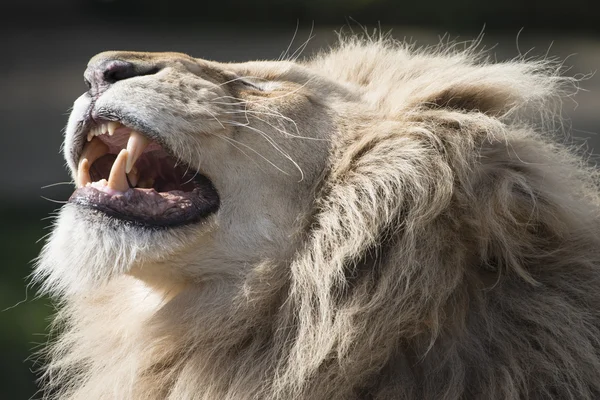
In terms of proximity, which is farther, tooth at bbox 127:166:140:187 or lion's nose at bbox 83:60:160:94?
tooth at bbox 127:166:140:187

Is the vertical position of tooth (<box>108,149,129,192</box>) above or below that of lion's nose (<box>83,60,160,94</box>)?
below

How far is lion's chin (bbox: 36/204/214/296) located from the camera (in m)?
2.63

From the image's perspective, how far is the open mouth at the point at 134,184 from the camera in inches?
106

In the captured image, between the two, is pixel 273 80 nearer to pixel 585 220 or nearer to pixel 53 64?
pixel 585 220

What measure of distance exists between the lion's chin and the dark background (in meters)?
6.00

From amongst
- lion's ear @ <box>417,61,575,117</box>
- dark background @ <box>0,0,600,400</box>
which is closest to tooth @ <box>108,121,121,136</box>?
lion's ear @ <box>417,61,575,117</box>

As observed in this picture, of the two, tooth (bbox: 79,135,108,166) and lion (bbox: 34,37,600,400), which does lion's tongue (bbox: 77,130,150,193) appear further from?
tooth (bbox: 79,135,108,166)

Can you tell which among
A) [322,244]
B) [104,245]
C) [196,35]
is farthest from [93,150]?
[196,35]

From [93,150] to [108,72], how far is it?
0.87 ft

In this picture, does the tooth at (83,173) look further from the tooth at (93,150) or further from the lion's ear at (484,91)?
the lion's ear at (484,91)

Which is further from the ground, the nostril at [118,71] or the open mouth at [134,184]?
Answer: the nostril at [118,71]

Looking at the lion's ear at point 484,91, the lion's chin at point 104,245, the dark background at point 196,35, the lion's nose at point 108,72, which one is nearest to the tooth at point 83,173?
the lion's chin at point 104,245

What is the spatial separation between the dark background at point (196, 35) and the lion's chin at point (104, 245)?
236 inches

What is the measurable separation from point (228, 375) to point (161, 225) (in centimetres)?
45
